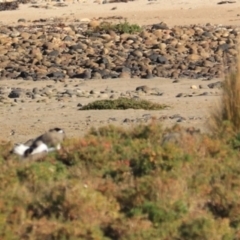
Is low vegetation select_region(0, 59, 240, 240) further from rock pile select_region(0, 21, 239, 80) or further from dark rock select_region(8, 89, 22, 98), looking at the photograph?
rock pile select_region(0, 21, 239, 80)

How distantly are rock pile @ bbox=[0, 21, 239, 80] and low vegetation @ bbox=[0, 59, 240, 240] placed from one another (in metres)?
7.42

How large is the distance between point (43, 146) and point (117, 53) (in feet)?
38.3

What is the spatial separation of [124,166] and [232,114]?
6.69 ft

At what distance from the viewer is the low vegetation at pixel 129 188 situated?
703cm

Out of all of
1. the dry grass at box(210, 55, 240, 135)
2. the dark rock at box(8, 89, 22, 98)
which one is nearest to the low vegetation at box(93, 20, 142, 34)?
the dark rock at box(8, 89, 22, 98)

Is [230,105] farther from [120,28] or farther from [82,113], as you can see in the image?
[120,28]

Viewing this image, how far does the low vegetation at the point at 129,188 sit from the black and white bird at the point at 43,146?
159 millimetres

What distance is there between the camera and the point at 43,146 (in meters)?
9.10

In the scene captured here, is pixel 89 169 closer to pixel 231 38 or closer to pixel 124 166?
pixel 124 166

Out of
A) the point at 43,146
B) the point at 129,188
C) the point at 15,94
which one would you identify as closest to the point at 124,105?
Result: the point at 15,94

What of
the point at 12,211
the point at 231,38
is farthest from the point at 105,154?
the point at 231,38

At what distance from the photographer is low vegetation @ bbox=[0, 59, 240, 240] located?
7031 millimetres

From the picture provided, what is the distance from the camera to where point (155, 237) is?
696 centimetres

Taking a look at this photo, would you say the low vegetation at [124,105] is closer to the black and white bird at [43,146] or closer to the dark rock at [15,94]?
the dark rock at [15,94]
